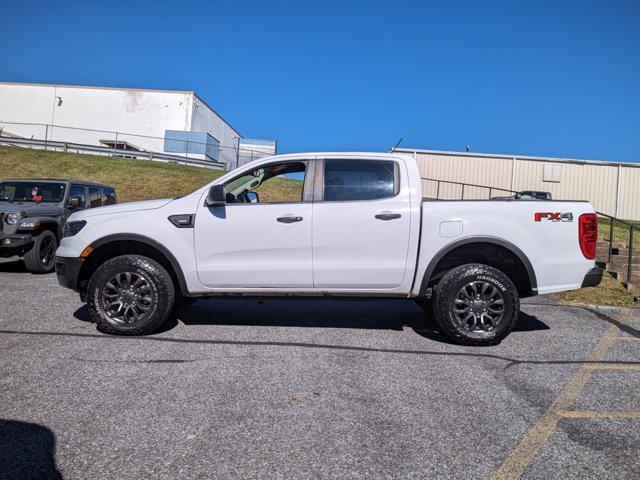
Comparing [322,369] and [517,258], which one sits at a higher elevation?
[517,258]

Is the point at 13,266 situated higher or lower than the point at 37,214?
lower

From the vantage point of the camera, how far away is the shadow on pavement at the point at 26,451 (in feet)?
7.68

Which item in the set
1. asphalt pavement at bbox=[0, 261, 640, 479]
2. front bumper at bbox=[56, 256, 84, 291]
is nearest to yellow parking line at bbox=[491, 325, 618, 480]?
asphalt pavement at bbox=[0, 261, 640, 479]

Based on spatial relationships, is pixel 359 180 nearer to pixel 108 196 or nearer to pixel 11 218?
pixel 11 218

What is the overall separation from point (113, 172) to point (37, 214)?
15660mm

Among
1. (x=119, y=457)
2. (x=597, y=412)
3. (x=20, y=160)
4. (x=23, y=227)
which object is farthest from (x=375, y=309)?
(x=20, y=160)

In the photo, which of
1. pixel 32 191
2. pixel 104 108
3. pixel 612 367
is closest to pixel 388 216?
pixel 612 367

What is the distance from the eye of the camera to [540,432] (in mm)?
2955

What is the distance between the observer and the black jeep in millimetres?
8266

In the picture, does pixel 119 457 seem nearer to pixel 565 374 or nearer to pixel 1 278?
pixel 565 374

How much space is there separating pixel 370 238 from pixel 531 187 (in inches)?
879

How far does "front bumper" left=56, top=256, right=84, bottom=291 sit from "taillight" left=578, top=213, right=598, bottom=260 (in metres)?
5.15

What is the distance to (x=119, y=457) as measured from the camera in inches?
99.1

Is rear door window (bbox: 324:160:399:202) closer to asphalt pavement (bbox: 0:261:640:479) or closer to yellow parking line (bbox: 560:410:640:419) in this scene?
asphalt pavement (bbox: 0:261:640:479)
